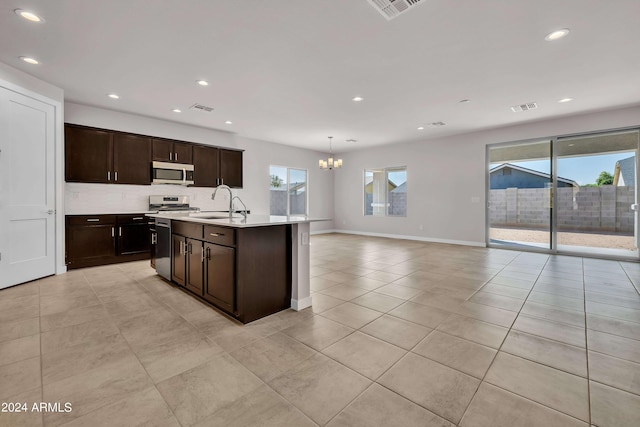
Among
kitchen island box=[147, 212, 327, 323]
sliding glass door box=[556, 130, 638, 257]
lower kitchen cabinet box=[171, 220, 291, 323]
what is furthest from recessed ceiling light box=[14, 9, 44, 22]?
sliding glass door box=[556, 130, 638, 257]

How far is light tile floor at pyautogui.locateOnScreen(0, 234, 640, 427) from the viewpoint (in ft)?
4.79

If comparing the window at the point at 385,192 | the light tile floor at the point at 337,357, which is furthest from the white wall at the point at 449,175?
the light tile floor at the point at 337,357

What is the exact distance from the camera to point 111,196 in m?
5.18

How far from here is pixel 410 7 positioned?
2445 mm

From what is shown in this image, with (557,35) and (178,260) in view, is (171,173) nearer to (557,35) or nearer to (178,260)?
(178,260)

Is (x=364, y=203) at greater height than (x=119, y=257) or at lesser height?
greater

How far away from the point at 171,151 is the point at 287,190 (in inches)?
142

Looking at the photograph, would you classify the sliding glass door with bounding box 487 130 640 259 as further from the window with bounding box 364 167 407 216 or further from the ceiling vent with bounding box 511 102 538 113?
the window with bounding box 364 167 407 216

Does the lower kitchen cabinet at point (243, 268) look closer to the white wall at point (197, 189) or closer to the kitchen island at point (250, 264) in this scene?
the kitchen island at point (250, 264)

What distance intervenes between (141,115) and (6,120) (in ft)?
7.03

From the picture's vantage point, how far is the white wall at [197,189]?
4.91 meters

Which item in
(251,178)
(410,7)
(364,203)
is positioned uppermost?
(410,7)

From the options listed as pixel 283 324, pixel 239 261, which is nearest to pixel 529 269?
pixel 283 324

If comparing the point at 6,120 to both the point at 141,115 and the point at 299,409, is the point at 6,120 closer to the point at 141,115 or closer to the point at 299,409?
the point at 141,115
